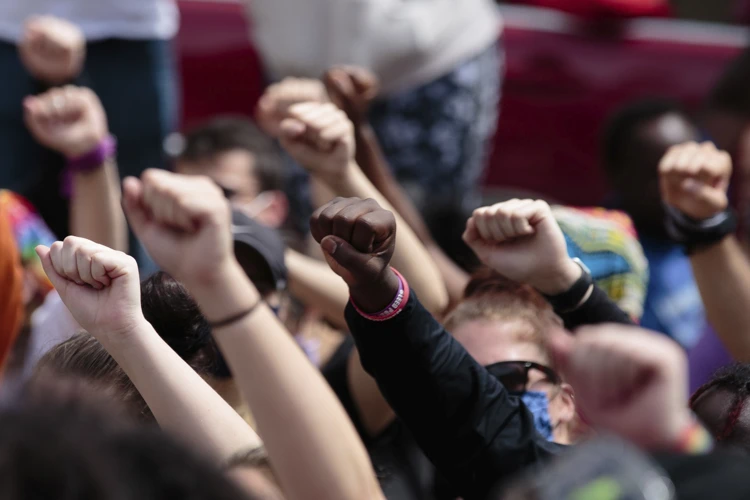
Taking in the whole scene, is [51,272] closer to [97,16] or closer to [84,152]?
[84,152]

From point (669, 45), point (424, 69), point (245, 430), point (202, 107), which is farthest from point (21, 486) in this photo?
point (669, 45)

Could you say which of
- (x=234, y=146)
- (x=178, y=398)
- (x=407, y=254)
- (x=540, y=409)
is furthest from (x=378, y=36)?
(x=178, y=398)

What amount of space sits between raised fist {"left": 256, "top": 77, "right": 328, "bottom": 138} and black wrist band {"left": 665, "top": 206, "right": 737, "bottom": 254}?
0.83 m

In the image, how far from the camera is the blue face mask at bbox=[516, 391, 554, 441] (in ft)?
5.48

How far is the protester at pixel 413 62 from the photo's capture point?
9.14 ft

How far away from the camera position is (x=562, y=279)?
1661mm

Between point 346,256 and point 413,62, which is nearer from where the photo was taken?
point 346,256

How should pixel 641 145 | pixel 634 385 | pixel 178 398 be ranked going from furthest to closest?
pixel 641 145 → pixel 178 398 → pixel 634 385

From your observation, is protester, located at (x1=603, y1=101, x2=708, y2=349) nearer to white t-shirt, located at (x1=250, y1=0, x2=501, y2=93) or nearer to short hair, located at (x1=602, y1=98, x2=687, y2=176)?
short hair, located at (x1=602, y1=98, x2=687, y2=176)

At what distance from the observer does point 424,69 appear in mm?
2848

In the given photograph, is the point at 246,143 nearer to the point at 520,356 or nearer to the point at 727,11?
the point at 520,356

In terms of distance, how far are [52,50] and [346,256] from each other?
131 centimetres

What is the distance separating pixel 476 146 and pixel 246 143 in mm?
640

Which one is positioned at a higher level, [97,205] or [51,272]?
[51,272]
